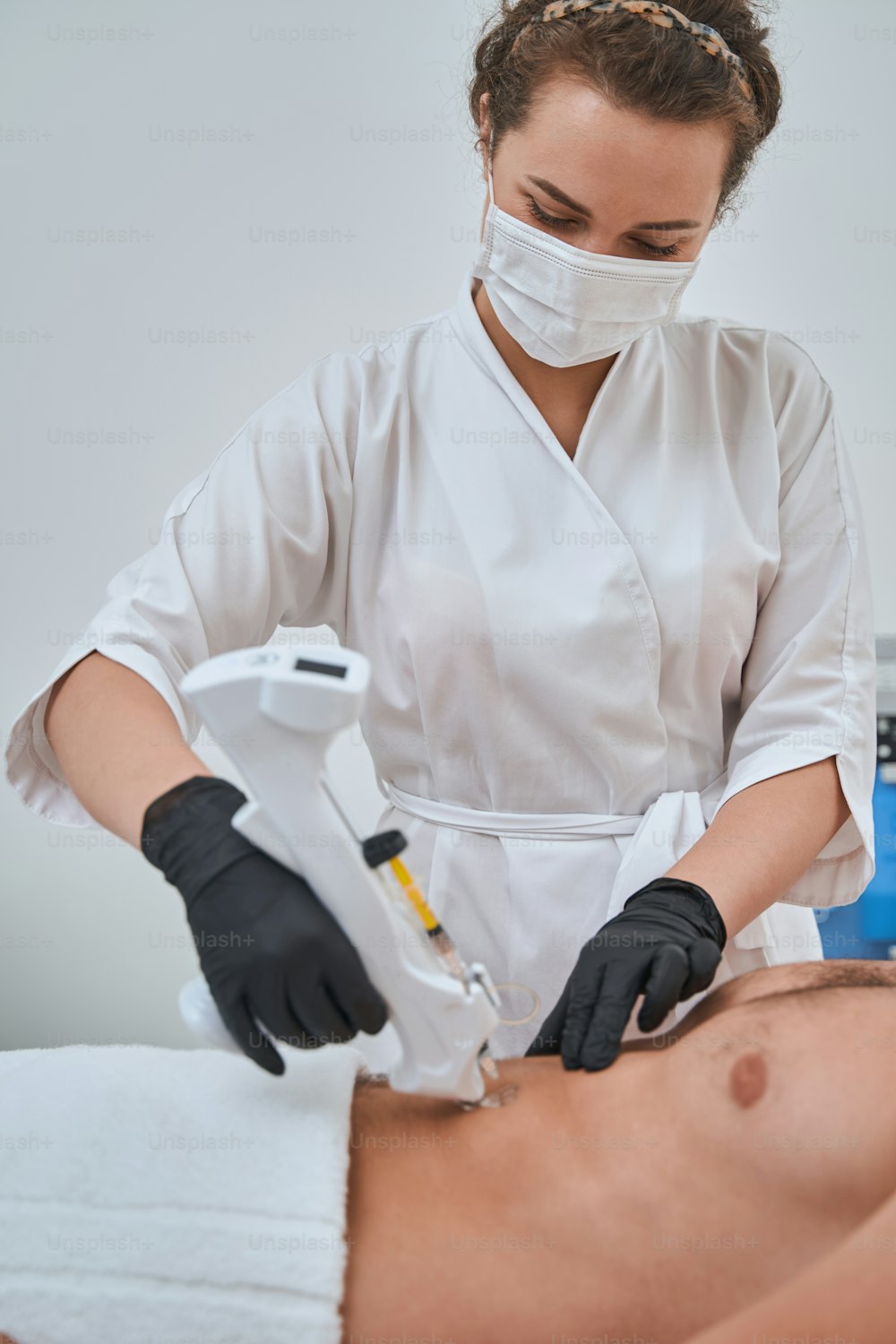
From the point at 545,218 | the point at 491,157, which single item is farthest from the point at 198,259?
→ the point at 545,218

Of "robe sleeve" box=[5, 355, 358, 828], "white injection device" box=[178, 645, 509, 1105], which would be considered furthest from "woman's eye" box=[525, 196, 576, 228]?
"white injection device" box=[178, 645, 509, 1105]

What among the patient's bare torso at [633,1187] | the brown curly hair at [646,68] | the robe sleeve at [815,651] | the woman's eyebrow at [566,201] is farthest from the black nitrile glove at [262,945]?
the brown curly hair at [646,68]

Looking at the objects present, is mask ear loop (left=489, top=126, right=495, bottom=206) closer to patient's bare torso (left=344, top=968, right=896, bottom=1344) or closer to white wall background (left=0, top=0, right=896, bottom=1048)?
patient's bare torso (left=344, top=968, right=896, bottom=1344)

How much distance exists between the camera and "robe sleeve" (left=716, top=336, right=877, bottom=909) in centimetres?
140

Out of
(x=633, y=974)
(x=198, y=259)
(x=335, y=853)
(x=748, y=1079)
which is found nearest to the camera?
(x=335, y=853)

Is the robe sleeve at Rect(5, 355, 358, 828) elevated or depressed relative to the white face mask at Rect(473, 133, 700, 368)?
depressed

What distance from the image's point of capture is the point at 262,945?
0.92 m

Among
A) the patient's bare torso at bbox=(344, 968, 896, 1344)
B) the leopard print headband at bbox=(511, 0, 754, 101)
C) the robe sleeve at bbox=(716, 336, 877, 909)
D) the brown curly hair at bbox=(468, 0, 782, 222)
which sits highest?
the leopard print headband at bbox=(511, 0, 754, 101)

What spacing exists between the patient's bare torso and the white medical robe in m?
0.38

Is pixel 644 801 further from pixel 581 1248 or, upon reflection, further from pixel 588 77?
pixel 588 77

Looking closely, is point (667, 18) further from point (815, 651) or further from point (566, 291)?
point (815, 651)

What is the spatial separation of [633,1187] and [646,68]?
3.67 ft

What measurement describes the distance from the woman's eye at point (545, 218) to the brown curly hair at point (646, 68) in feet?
0.29

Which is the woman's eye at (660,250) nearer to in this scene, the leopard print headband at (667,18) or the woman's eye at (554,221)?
the woman's eye at (554,221)
